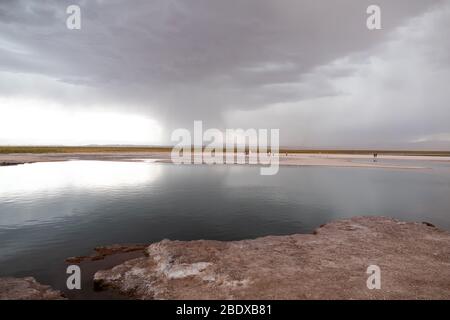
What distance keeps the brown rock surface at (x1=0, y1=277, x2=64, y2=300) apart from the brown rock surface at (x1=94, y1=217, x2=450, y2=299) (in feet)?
6.72

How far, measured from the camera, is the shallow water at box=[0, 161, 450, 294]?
59.1 feet

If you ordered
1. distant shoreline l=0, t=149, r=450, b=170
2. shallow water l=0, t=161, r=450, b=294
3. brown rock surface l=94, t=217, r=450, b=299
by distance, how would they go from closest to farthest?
1. brown rock surface l=94, t=217, r=450, b=299
2. shallow water l=0, t=161, r=450, b=294
3. distant shoreline l=0, t=149, r=450, b=170

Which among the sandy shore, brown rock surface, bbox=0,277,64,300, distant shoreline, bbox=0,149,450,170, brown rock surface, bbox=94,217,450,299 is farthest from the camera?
the sandy shore

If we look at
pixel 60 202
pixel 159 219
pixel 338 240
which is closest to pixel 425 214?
pixel 338 240

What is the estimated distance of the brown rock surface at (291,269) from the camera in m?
10.9

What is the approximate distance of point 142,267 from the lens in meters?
13.7

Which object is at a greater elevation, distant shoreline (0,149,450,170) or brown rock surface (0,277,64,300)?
distant shoreline (0,149,450,170)

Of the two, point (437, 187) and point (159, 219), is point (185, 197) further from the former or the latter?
point (437, 187)

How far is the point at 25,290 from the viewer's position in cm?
1125

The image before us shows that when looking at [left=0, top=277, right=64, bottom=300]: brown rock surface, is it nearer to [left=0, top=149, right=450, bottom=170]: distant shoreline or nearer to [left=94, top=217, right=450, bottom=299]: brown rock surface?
[left=94, top=217, right=450, bottom=299]: brown rock surface

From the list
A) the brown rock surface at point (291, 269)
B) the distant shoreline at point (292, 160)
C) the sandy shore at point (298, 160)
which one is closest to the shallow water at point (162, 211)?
the brown rock surface at point (291, 269)

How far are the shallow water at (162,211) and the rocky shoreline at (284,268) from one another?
2.97 metres

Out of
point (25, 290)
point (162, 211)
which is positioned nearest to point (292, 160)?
point (162, 211)

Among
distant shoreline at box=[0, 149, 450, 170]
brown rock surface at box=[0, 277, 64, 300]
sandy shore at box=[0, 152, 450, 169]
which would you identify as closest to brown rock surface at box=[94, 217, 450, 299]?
brown rock surface at box=[0, 277, 64, 300]
